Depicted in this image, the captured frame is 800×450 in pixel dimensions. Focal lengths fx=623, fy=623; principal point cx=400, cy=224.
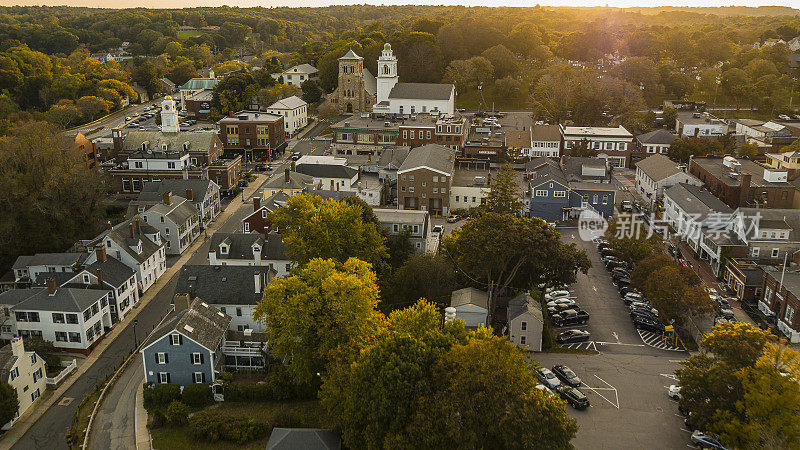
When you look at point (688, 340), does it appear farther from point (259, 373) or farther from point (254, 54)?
point (254, 54)

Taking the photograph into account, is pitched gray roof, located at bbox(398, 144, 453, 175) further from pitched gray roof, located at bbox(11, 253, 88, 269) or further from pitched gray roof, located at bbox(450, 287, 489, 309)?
pitched gray roof, located at bbox(11, 253, 88, 269)

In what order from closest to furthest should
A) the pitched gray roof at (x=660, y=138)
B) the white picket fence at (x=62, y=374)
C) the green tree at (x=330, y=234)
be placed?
the white picket fence at (x=62, y=374) → the green tree at (x=330, y=234) → the pitched gray roof at (x=660, y=138)

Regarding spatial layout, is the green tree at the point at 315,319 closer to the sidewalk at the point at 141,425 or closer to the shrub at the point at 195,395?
the shrub at the point at 195,395

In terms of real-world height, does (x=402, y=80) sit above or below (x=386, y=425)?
above

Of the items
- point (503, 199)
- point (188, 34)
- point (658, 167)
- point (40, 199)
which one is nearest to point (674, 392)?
point (503, 199)

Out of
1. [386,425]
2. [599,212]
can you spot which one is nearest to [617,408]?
[386,425]

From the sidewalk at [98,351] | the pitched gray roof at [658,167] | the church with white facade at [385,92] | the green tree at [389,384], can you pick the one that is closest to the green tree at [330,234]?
the sidewalk at [98,351]
